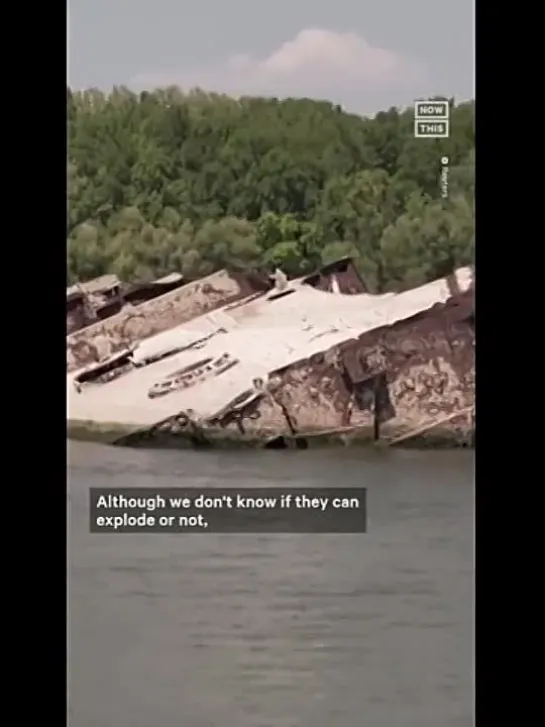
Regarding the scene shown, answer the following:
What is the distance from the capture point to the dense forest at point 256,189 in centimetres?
265

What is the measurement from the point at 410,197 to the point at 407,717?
76 cm

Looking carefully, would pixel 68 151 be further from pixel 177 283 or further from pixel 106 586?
pixel 106 586

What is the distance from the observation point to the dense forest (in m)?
2.65

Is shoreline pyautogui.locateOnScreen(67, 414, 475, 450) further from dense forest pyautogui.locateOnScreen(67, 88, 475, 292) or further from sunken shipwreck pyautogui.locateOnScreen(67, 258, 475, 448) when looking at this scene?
dense forest pyautogui.locateOnScreen(67, 88, 475, 292)

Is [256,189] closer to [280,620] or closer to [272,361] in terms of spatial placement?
[272,361]

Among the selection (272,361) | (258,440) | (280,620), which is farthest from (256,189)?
(280,620)

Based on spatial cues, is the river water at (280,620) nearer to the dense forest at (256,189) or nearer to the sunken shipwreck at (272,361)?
the sunken shipwreck at (272,361)

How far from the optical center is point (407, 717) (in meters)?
2.64

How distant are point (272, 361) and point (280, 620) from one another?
0.38 m

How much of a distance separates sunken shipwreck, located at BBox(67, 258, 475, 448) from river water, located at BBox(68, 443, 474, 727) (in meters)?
0.05

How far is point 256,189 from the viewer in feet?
8.78

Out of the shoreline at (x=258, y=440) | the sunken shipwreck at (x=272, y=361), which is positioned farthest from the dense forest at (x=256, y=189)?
the shoreline at (x=258, y=440)

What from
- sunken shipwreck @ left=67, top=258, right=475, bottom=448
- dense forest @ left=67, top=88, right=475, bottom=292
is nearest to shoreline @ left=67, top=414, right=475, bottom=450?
sunken shipwreck @ left=67, top=258, right=475, bottom=448
